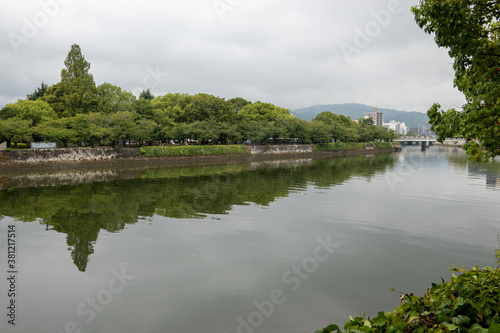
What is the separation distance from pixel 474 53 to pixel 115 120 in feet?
165

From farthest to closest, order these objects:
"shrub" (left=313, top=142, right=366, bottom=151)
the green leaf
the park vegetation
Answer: "shrub" (left=313, top=142, right=366, bottom=151) → the park vegetation → the green leaf

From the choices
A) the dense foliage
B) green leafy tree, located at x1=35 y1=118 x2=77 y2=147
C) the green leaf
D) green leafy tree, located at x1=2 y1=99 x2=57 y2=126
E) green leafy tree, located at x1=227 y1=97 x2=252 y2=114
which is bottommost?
the dense foliage

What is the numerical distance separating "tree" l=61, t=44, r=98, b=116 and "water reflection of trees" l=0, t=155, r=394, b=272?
28.1 metres

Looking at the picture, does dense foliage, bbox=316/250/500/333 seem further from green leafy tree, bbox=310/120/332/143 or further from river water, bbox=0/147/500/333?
green leafy tree, bbox=310/120/332/143

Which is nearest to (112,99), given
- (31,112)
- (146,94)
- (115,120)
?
(115,120)

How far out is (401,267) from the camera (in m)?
11.4

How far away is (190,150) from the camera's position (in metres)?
57.8

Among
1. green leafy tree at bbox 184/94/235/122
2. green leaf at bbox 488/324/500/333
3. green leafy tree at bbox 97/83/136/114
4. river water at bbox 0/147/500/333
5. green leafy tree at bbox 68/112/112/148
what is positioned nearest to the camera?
green leaf at bbox 488/324/500/333

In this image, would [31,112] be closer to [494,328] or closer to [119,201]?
[119,201]

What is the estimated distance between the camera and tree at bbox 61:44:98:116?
176ft

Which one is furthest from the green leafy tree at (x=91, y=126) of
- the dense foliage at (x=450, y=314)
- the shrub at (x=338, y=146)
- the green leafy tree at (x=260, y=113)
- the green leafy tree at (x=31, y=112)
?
the shrub at (x=338, y=146)

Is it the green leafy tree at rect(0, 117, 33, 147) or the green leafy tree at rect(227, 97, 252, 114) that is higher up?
the green leafy tree at rect(227, 97, 252, 114)

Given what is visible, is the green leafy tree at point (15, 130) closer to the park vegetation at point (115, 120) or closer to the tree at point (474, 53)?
the park vegetation at point (115, 120)

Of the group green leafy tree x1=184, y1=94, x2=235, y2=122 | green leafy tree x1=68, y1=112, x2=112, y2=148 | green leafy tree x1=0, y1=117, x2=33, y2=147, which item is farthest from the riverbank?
green leafy tree x1=184, y1=94, x2=235, y2=122
